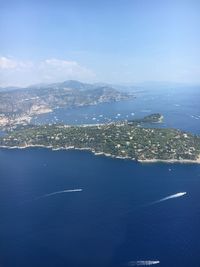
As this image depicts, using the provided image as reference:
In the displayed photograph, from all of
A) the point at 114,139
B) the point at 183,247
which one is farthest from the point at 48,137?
the point at 183,247

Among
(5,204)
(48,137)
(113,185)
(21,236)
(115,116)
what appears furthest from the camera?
(115,116)

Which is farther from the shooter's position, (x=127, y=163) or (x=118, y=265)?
(x=127, y=163)

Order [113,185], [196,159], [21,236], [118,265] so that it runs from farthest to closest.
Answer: [196,159] → [113,185] → [21,236] → [118,265]

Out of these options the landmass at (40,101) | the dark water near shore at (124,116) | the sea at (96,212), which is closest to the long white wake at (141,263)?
the sea at (96,212)

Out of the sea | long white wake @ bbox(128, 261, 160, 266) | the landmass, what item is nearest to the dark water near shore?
the landmass

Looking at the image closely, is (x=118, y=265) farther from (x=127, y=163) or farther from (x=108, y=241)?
(x=127, y=163)

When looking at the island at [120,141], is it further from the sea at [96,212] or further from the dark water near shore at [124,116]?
the dark water near shore at [124,116]

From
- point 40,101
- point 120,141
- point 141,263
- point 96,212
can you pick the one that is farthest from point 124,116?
point 141,263

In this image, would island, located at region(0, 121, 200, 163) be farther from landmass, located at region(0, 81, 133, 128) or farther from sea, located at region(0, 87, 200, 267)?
landmass, located at region(0, 81, 133, 128)
